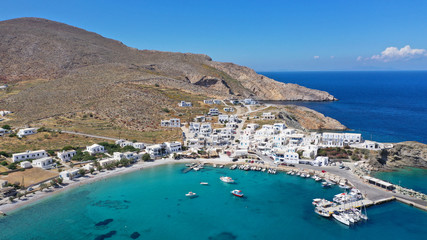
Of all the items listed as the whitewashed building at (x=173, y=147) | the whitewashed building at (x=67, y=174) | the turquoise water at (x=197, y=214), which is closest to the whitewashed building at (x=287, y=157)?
the turquoise water at (x=197, y=214)

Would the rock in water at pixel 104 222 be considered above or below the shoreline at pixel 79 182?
below

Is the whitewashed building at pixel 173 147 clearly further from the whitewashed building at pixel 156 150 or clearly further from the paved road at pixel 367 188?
the paved road at pixel 367 188

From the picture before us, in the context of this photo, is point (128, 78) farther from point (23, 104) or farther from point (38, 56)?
point (38, 56)

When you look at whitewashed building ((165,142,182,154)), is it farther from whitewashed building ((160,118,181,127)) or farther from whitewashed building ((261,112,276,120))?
whitewashed building ((261,112,276,120))

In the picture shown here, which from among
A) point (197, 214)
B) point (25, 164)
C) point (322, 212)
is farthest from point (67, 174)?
point (322, 212)

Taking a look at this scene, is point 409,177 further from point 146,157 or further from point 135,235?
point 146,157

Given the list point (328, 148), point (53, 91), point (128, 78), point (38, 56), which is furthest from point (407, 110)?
point (38, 56)
